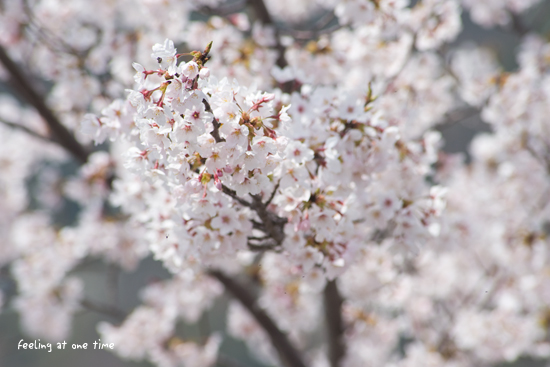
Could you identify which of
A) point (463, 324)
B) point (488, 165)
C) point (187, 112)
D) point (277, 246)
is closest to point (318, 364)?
point (463, 324)

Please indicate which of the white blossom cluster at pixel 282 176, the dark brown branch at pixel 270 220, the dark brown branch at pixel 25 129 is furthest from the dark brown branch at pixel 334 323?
the dark brown branch at pixel 25 129

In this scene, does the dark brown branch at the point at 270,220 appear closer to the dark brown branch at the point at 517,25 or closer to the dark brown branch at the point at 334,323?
the dark brown branch at the point at 334,323

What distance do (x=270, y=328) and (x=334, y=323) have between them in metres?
0.66

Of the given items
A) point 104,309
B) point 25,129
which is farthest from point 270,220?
point 104,309

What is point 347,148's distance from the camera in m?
2.27

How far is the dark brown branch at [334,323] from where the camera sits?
394 cm

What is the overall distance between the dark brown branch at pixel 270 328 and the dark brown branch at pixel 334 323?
13.4 inches

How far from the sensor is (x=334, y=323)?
4.18 m

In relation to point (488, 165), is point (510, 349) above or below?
below

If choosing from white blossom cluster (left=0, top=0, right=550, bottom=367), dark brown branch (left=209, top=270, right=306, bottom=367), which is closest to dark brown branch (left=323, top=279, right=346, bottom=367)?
white blossom cluster (left=0, top=0, right=550, bottom=367)

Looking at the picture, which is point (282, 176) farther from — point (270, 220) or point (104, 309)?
point (104, 309)

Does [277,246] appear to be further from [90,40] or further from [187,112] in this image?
[90,40]

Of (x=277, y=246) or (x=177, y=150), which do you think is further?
(x=277, y=246)

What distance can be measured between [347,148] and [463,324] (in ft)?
12.8
